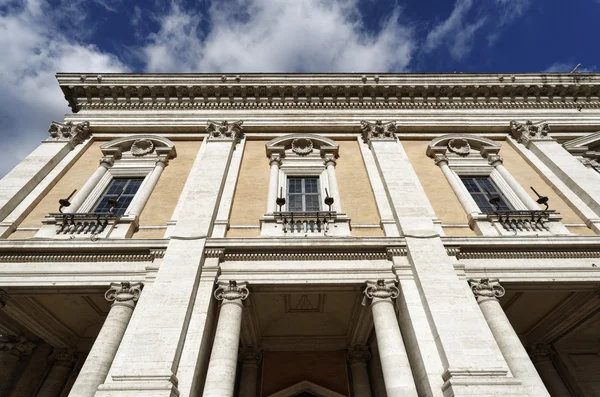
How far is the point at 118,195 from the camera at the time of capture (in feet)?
33.1

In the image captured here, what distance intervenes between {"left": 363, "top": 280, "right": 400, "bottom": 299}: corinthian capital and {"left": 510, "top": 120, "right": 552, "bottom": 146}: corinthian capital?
796 centimetres

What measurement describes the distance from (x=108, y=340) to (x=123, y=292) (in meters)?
1.03

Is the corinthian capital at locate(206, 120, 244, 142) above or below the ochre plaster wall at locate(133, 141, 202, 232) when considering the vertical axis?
above

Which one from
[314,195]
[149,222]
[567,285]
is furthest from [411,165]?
[149,222]

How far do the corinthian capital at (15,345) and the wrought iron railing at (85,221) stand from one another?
3275 millimetres

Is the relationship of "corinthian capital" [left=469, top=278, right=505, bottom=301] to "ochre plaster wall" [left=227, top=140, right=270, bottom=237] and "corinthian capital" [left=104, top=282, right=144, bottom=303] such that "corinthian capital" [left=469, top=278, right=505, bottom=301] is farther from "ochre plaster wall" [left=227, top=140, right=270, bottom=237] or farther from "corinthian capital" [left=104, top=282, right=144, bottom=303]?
"corinthian capital" [left=104, top=282, right=144, bottom=303]

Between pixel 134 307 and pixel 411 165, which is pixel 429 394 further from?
pixel 411 165

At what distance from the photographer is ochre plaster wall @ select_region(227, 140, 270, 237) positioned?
9.11 m

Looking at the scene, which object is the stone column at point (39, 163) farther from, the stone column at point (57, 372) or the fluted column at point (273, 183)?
the fluted column at point (273, 183)

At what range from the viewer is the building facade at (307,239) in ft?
21.3

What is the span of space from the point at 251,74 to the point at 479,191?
867 cm

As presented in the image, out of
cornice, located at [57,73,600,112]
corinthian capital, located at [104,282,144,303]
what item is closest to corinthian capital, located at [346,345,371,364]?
corinthian capital, located at [104,282,144,303]

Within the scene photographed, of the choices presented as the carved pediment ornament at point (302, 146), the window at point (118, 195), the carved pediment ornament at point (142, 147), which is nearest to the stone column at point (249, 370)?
the window at point (118, 195)

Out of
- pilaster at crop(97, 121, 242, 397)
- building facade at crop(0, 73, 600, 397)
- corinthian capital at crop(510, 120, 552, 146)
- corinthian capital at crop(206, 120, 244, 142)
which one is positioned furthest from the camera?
corinthian capital at crop(510, 120, 552, 146)
